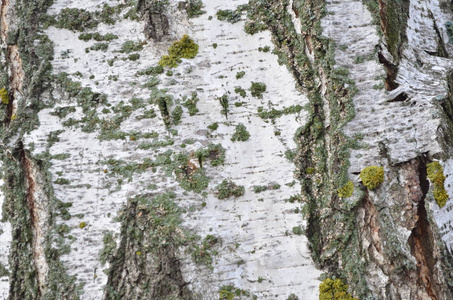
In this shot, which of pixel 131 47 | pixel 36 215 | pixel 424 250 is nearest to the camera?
pixel 424 250

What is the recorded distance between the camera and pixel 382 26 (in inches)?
113

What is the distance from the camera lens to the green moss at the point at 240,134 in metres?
2.80

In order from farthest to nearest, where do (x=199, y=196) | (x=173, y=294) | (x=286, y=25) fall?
(x=286, y=25)
(x=199, y=196)
(x=173, y=294)

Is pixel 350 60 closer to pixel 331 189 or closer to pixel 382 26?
pixel 382 26

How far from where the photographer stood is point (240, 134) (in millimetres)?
2811

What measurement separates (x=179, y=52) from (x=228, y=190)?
1.07 m

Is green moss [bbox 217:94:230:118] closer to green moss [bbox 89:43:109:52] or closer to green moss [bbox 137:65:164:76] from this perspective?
green moss [bbox 137:65:164:76]

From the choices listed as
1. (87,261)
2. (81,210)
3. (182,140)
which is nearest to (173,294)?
(87,261)

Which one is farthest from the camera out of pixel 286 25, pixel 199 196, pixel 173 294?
pixel 286 25

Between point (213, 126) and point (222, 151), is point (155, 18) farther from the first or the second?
point (222, 151)

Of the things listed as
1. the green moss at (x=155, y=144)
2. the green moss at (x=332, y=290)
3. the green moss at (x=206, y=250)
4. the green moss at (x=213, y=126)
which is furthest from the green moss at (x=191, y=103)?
the green moss at (x=332, y=290)

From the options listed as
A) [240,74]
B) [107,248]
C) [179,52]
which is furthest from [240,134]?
[107,248]

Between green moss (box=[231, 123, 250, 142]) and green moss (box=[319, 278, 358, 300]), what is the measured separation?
1072mm

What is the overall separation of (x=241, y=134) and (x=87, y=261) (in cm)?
133
